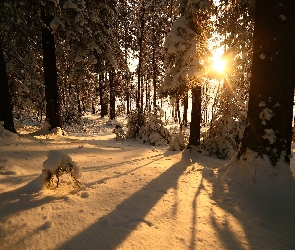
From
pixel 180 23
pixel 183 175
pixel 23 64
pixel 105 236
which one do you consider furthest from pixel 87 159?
pixel 23 64

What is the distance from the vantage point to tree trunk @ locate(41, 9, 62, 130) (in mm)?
9523

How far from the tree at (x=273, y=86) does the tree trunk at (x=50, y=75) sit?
8.07m

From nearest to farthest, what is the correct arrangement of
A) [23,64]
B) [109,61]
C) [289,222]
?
1. [289,222]
2. [23,64]
3. [109,61]

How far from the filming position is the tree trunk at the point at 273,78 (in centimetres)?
423

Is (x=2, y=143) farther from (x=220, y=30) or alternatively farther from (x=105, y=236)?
(x=220, y=30)

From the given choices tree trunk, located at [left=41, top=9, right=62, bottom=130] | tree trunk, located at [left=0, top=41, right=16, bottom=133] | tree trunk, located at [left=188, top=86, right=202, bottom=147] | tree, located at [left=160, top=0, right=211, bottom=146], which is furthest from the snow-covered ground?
tree trunk, located at [left=41, top=9, right=62, bottom=130]

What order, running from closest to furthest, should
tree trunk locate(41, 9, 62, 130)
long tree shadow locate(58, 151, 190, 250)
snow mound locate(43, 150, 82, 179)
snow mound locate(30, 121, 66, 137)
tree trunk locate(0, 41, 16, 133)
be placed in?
long tree shadow locate(58, 151, 190, 250), snow mound locate(43, 150, 82, 179), tree trunk locate(0, 41, 16, 133), tree trunk locate(41, 9, 62, 130), snow mound locate(30, 121, 66, 137)

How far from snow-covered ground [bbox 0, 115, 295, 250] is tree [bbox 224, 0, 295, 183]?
727 mm

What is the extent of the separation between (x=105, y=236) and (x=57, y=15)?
859cm

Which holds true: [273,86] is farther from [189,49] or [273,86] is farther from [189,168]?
[189,49]

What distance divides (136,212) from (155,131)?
9779 mm

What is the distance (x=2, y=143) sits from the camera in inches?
231

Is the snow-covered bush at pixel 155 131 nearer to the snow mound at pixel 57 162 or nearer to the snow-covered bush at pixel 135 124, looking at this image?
the snow-covered bush at pixel 135 124

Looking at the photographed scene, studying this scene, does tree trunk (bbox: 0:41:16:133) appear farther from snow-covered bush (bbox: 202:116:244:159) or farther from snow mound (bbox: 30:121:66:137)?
snow-covered bush (bbox: 202:116:244:159)
